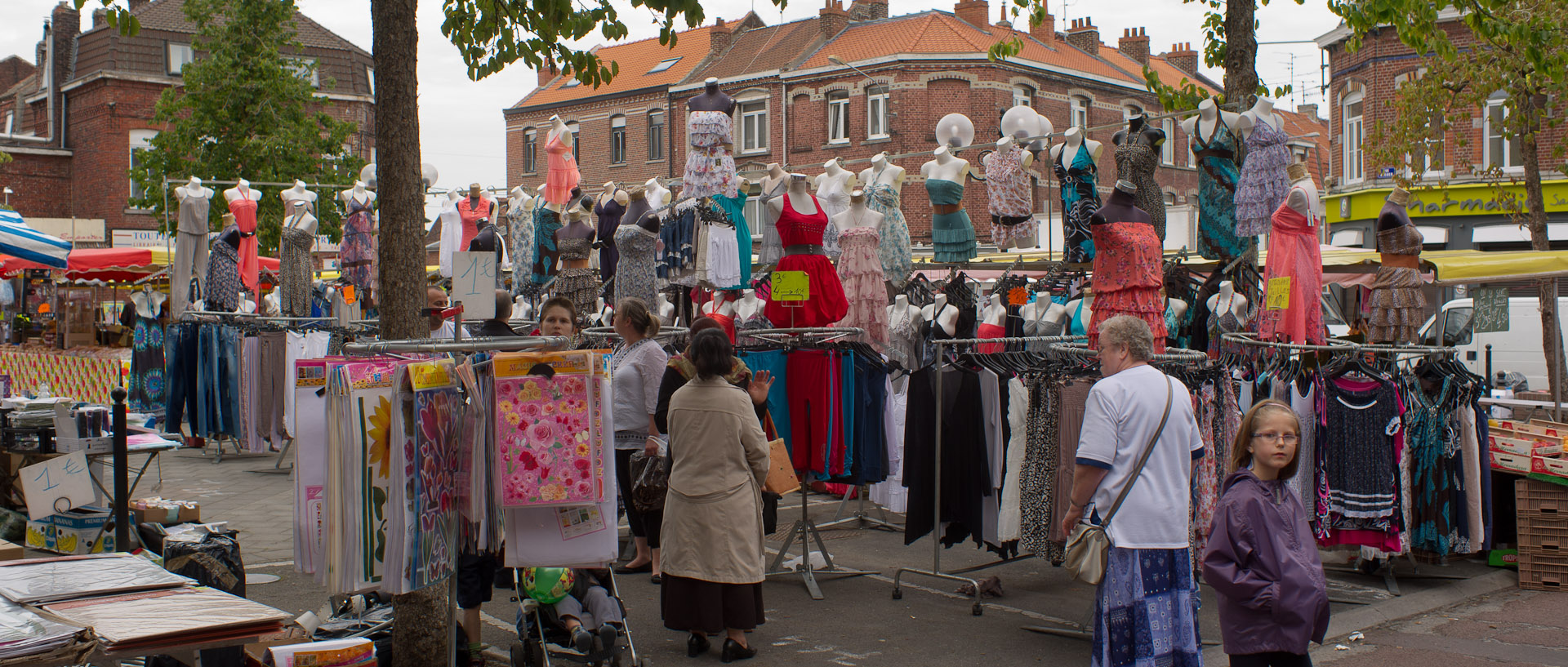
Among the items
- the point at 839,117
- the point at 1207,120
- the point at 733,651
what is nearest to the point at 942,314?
the point at 1207,120

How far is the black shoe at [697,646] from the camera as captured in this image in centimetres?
524

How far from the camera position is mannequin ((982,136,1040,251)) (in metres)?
8.18

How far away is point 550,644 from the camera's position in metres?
4.93

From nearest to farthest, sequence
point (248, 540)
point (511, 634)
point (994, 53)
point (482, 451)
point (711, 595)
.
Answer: point (482, 451) < point (711, 595) < point (511, 634) < point (248, 540) < point (994, 53)

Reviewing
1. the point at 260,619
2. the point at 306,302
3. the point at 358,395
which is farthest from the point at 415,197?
the point at 306,302

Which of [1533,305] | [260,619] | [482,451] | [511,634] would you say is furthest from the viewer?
[1533,305]

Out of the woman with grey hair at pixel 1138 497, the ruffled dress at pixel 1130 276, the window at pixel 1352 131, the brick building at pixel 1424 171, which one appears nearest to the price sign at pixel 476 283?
the woman with grey hair at pixel 1138 497

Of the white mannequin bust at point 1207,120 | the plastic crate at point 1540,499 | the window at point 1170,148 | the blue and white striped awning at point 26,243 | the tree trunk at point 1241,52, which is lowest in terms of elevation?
the plastic crate at point 1540,499

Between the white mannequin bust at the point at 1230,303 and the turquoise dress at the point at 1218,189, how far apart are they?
0.37m

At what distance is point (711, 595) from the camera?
511cm

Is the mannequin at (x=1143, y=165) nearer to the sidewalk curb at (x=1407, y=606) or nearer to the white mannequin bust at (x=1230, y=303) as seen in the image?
the white mannequin bust at (x=1230, y=303)

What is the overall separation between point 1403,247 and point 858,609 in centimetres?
465

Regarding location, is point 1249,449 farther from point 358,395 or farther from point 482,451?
point 358,395

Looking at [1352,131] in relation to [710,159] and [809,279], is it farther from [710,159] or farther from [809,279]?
[809,279]
